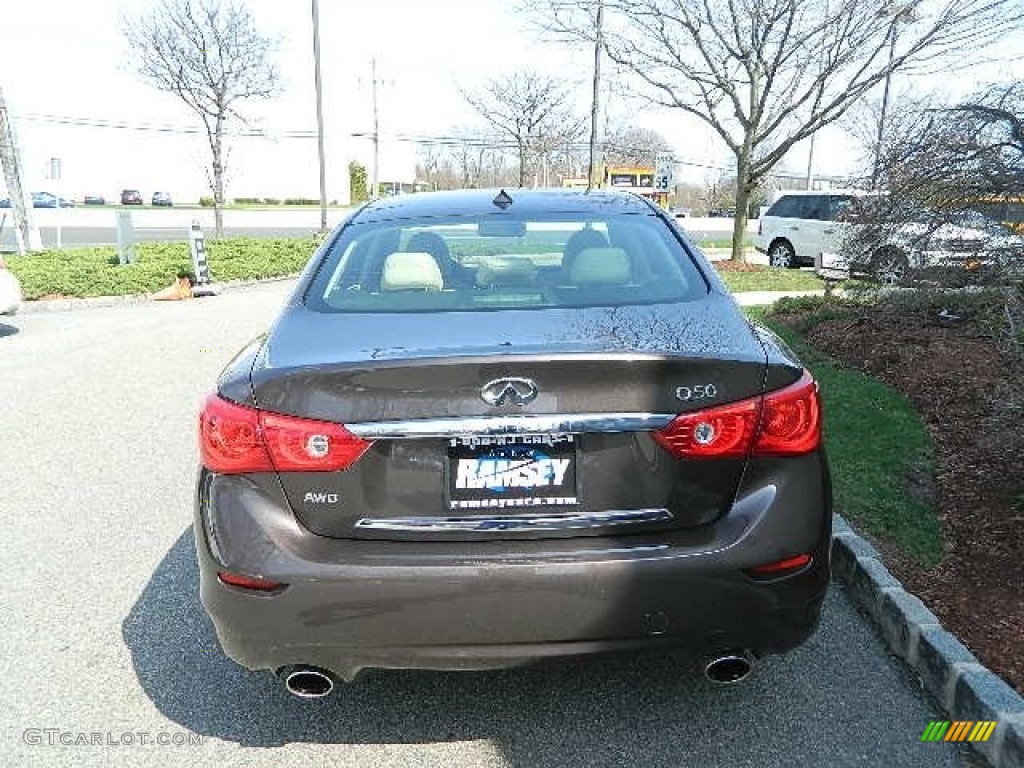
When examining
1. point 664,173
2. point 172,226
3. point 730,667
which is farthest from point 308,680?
point 172,226

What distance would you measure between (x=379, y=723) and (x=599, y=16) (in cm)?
1557

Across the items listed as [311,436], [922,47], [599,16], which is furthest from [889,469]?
[599,16]

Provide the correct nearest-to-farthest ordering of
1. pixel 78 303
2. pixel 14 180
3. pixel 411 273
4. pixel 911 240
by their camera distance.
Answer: pixel 411 273 → pixel 911 240 → pixel 78 303 → pixel 14 180

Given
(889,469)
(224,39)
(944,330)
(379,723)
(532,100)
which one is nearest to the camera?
(379,723)

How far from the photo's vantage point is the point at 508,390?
2.18 metres

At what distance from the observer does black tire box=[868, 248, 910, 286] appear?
22.4ft

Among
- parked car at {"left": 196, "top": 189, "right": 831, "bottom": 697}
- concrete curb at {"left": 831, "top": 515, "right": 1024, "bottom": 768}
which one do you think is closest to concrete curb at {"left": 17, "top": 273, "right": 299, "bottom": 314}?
concrete curb at {"left": 831, "top": 515, "right": 1024, "bottom": 768}

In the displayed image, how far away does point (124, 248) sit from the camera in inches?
653

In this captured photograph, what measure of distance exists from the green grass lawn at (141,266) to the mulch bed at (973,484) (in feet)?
28.8

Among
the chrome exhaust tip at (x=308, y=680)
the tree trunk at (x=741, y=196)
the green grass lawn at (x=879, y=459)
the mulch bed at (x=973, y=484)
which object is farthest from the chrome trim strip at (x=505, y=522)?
the tree trunk at (x=741, y=196)

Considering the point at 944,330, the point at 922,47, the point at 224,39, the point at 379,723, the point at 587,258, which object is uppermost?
the point at 224,39

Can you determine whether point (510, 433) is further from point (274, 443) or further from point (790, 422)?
point (790, 422)

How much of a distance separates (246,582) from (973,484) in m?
3.76

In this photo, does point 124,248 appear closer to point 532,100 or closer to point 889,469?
point 889,469
